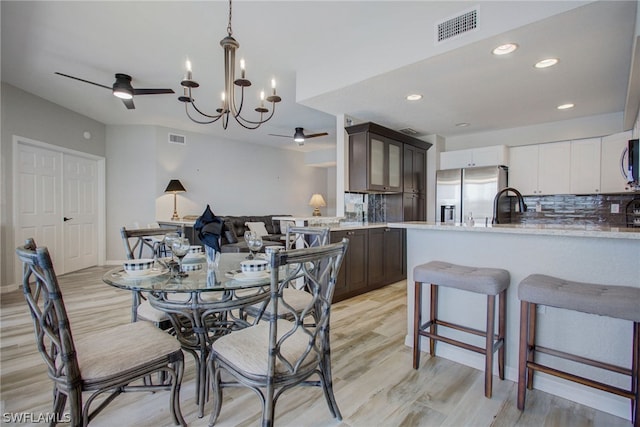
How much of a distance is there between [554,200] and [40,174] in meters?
7.92

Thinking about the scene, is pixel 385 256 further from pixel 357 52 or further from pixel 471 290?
pixel 357 52

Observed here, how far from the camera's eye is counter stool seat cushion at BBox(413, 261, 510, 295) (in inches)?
75.2

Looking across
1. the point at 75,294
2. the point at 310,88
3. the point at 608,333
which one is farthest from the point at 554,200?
the point at 75,294

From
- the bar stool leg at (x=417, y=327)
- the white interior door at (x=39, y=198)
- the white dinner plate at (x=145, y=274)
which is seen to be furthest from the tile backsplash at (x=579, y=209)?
the white interior door at (x=39, y=198)

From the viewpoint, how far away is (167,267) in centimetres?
207

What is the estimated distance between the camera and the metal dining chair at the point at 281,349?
1.31 meters

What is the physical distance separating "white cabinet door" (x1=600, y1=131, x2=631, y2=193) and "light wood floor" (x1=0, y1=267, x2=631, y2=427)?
140 inches

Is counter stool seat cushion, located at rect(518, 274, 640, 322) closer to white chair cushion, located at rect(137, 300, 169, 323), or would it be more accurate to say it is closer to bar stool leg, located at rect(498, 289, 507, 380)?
bar stool leg, located at rect(498, 289, 507, 380)

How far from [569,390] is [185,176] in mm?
6610

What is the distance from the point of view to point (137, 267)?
1.79m

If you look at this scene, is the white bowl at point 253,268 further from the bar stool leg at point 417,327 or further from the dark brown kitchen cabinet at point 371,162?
the dark brown kitchen cabinet at point 371,162

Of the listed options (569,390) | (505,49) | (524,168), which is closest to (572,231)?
(569,390)

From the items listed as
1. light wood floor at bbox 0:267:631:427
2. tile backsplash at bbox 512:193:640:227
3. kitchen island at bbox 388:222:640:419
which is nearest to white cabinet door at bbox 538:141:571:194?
tile backsplash at bbox 512:193:640:227

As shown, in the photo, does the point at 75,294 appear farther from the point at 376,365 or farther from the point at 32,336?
the point at 376,365
